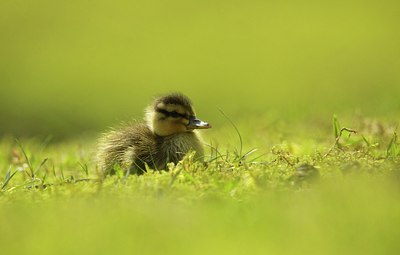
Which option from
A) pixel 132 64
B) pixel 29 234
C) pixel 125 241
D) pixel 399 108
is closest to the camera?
pixel 125 241

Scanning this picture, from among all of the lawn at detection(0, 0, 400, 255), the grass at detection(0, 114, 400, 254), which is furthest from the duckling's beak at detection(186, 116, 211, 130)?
the grass at detection(0, 114, 400, 254)

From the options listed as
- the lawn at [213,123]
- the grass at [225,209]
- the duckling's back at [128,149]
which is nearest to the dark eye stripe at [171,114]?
the duckling's back at [128,149]

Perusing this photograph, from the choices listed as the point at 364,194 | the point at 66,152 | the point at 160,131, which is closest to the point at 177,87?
the point at 66,152

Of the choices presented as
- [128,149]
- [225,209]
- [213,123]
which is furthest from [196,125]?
[213,123]

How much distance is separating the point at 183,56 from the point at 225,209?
9464 millimetres

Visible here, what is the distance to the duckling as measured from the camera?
3.99m

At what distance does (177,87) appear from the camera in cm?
1058

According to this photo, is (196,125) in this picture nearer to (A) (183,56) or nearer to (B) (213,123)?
(B) (213,123)

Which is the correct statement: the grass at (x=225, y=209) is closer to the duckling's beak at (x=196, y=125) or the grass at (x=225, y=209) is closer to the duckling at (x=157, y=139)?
the duckling at (x=157, y=139)

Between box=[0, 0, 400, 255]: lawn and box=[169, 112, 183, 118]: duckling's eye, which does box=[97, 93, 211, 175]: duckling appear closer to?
box=[169, 112, 183, 118]: duckling's eye

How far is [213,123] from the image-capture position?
8430 millimetres

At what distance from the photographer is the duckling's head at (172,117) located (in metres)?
4.20

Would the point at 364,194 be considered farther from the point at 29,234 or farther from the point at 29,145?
the point at 29,145

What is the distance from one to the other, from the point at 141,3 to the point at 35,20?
1696 millimetres
